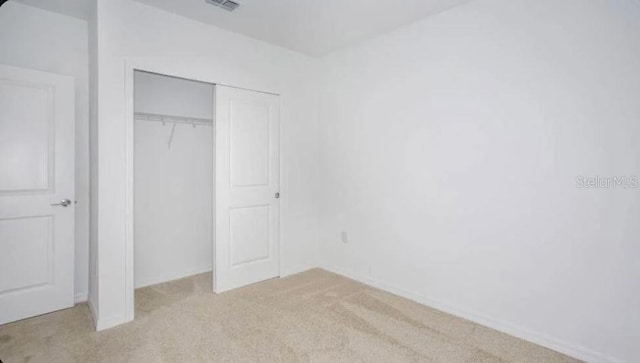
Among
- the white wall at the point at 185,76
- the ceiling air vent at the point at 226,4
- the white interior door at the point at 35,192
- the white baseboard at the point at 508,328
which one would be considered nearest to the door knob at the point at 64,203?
the white interior door at the point at 35,192

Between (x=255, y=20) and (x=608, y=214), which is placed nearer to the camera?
(x=608, y=214)

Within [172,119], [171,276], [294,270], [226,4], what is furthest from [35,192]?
[294,270]

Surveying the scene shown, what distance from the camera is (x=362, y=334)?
8.04 feet

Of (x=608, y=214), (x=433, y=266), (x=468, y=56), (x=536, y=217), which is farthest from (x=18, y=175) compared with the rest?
(x=608, y=214)

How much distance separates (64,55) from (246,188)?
2011 mm

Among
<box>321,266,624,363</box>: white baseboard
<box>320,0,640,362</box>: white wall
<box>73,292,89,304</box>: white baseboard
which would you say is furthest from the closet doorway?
<box>321,266,624,363</box>: white baseboard

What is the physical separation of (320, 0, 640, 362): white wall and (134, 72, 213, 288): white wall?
188 cm

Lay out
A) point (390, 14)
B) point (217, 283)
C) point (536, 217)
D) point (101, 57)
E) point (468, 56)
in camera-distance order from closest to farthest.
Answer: point (536, 217), point (101, 57), point (468, 56), point (390, 14), point (217, 283)

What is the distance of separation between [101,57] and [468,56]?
2915 mm

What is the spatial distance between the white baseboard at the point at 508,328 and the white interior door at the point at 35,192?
9.61ft

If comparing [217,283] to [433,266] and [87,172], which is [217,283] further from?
[433,266]

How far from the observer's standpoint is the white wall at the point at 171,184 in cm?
346

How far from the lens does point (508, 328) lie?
247cm

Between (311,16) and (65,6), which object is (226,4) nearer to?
(311,16)
